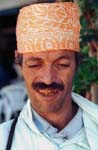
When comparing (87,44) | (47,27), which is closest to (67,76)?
(47,27)

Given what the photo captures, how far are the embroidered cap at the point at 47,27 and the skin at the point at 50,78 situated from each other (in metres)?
0.04

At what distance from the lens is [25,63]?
2.60m

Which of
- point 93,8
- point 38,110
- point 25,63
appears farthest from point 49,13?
point 93,8

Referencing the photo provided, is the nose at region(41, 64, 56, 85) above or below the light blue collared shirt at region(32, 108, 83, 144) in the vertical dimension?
above

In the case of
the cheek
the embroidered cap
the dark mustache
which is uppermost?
the embroidered cap

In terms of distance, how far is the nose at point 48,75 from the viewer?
2.50 m

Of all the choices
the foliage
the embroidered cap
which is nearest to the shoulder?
the embroidered cap

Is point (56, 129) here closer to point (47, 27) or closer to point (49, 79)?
point (49, 79)

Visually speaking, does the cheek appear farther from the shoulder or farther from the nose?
the shoulder

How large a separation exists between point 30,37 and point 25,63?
0.13 meters

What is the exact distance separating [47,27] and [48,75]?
0.24m

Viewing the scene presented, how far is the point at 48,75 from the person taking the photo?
2.51 meters

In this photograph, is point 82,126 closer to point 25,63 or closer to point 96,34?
point 25,63

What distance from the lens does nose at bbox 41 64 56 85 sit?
8.21ft
